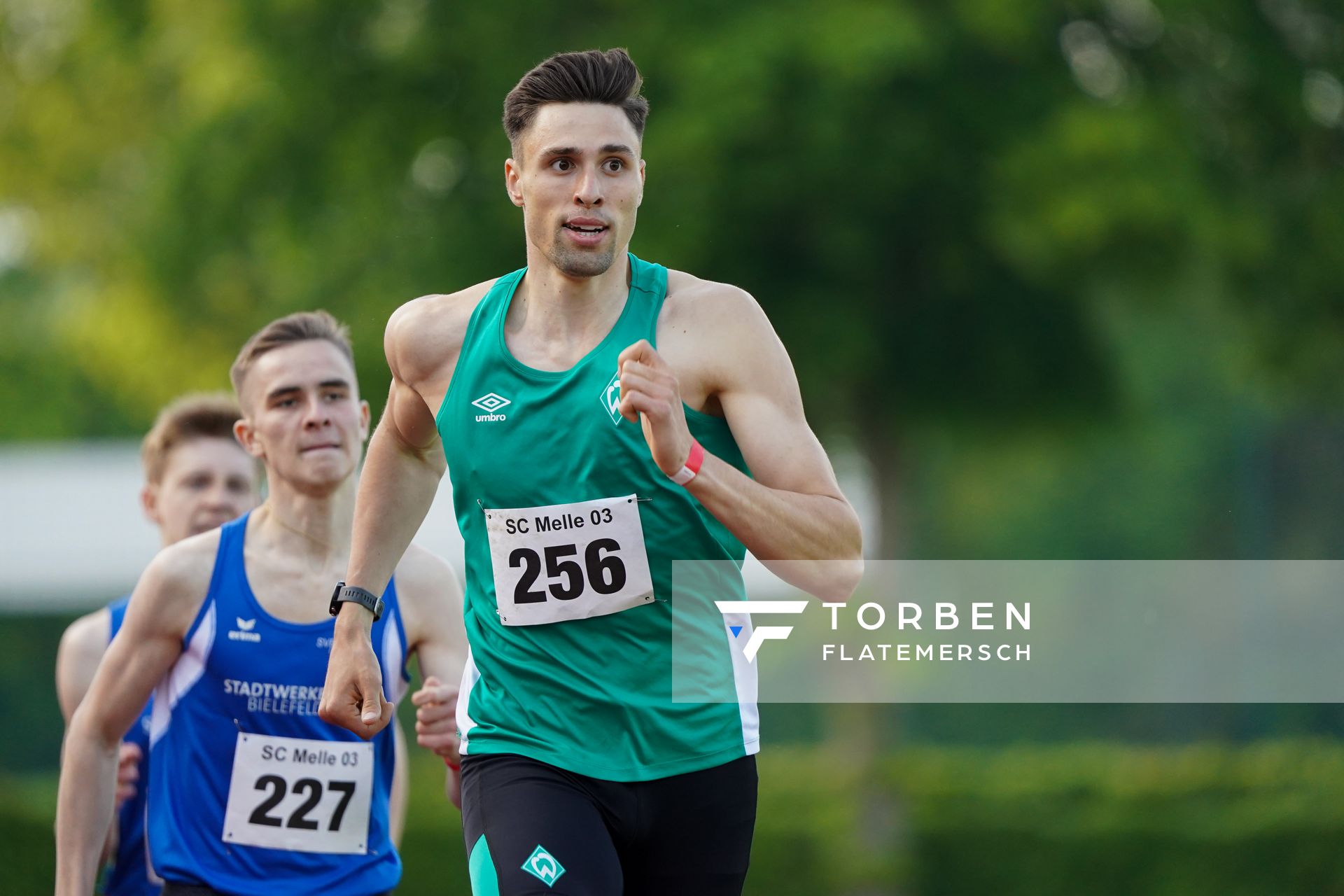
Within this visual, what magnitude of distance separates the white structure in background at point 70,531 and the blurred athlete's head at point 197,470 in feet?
67.0

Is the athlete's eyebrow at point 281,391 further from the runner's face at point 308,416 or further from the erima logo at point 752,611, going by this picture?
the erima logo at point 752,611

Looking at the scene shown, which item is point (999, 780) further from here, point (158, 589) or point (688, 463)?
point (688, 463)

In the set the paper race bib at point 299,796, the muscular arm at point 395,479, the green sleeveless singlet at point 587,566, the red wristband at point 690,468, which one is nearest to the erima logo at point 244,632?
the paper race bib at point 299,796

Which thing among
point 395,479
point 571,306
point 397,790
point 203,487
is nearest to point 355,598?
point 395,479

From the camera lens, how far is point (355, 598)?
4.05 metres

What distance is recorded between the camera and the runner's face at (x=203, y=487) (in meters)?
5.80

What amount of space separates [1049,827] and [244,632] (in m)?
8.56

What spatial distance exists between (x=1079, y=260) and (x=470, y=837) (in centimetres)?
870

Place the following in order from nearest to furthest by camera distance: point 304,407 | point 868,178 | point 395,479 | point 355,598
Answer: point 355,598, point 395,479, point 304,407, point 868,178

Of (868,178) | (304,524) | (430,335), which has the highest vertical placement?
(868,178)

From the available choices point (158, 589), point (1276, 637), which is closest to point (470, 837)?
point (158, 589)

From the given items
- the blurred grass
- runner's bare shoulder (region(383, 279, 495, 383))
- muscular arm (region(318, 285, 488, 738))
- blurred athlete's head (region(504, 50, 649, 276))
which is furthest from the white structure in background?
blurred athlete's head (region(504, 50, 649, 276))

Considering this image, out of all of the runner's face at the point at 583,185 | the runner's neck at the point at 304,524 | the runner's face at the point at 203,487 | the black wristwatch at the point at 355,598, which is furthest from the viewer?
the runner's face at the point at 203,487

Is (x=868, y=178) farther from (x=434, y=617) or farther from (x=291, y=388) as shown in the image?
(x=434, y=617)
